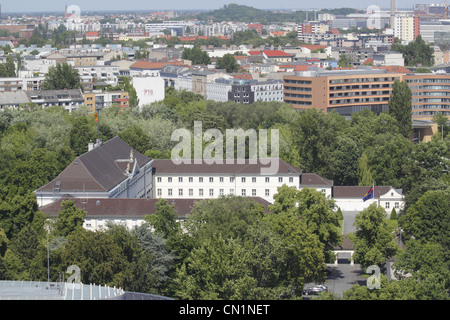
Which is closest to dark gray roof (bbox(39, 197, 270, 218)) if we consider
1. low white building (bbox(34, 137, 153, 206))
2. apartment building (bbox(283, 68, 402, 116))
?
low white building (bbox(34, 137, 153, 206))

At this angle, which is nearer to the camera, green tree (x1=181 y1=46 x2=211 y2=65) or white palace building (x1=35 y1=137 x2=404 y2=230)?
white palace building (x1=35 y1=137 x2=404 y2=230)

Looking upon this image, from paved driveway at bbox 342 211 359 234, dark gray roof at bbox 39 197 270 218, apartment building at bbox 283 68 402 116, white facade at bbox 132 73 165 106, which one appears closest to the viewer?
dark gray roof at bbox 39 197 270 218

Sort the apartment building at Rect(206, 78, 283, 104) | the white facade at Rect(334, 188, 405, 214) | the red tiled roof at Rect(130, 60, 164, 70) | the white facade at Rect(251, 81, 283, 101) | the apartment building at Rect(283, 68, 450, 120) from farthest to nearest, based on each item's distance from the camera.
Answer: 1. the red tiled roof at Rect(130, 60, 164, 70)
2. the apartment building at Rect(206, 78, 283, 104)
3. the white facade at Rect(251, 81, 283, 101)
4. the apartment building at Rect(283, 68, 450, 120)
5. the white facade at Rect(334, 188, 405, 214)

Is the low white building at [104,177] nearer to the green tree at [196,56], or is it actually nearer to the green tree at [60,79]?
the green tree at [60,79]

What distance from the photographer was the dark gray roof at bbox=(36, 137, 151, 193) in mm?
24938

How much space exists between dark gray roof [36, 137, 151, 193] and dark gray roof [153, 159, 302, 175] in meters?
1.75

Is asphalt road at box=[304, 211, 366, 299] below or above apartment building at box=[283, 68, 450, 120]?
below

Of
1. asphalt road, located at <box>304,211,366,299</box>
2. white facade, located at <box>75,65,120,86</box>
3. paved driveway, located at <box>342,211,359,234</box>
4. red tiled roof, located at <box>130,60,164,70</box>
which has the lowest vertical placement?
paved driveway, located at <box>342,211,359,234</box>

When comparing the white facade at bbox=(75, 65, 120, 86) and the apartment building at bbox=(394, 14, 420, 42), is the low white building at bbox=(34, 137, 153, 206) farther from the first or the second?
the apartment building at bbox=(394, 14, 420, 42)

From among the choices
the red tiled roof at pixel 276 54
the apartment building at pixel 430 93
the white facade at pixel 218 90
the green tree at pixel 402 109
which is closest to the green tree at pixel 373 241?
the green tree at pixel 402 109

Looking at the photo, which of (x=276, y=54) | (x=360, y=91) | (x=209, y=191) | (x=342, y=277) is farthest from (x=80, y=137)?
(x=276, y=54)

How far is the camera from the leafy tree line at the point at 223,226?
17219 millimetres
